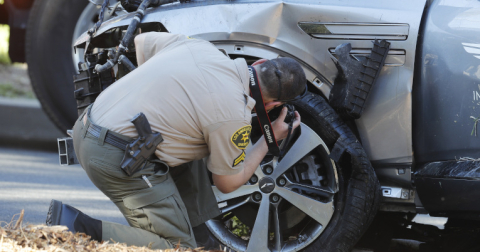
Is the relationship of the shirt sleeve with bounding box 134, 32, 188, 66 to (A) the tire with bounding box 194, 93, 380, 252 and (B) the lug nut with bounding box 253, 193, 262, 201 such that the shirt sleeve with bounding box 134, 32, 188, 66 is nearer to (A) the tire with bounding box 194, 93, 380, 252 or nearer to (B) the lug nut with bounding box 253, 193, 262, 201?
(A) the tire with bounding box 194, 93, 380, 252

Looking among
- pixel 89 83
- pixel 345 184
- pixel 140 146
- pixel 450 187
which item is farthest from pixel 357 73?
pixel 89 83

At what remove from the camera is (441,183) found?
263cm

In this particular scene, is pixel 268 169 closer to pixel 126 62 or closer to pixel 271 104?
pixel 271 104

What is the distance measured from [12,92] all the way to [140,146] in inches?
218

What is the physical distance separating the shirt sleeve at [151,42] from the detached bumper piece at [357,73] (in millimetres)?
867

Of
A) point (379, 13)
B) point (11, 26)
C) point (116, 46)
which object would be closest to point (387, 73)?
point (379, 13)

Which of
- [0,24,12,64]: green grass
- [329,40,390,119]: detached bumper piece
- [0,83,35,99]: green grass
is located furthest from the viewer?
[0,24,12,64]: green grass

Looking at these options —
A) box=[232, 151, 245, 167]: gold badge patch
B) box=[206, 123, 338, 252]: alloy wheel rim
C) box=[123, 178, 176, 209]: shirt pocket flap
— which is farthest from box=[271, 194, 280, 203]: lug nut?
box=[123, 178, 176, 209]: shirt pocket flap

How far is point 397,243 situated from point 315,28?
1617 mm

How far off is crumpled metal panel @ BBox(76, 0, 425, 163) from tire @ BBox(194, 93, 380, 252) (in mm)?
136

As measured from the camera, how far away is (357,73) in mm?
2709

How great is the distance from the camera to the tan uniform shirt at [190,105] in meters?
2.23

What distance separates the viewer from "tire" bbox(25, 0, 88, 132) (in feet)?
15.4

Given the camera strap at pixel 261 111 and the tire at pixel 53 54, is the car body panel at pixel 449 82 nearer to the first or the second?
the camera strap at pixel 261 111
